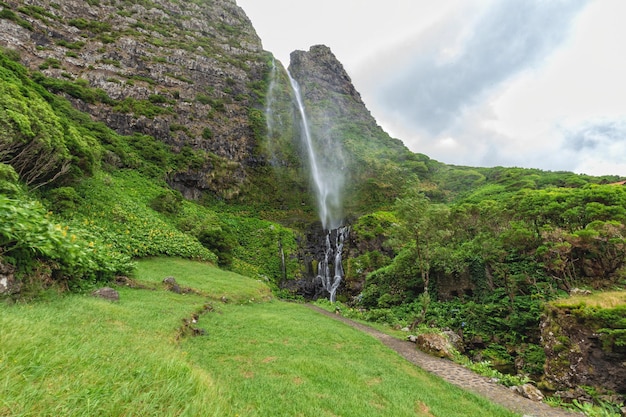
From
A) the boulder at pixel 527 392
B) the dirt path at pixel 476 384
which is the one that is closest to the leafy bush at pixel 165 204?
the dirt path at pixel 476 384

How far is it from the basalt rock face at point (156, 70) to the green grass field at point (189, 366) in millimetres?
33808

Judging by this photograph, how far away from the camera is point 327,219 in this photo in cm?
4444

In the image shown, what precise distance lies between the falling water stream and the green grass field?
19.5 metres

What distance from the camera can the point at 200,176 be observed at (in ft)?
136

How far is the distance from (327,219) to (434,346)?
33.0 metres

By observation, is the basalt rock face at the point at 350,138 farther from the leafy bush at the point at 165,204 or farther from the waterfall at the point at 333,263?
the leafy bush at the point at 165,204

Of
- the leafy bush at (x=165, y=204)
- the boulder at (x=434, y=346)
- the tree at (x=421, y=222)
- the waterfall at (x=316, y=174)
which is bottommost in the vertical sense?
the boulder at (x=434, y=346)

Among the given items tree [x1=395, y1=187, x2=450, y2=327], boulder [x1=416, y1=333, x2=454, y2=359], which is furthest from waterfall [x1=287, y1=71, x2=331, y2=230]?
boulder [x1=416, y1=333, x2=454, y2=359]

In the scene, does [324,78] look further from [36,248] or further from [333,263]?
[36,248]

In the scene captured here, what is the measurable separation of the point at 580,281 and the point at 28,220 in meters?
23.7

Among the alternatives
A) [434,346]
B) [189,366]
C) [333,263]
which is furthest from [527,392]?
[333,263]

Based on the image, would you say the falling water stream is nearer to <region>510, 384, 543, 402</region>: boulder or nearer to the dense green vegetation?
the dense green vegetation

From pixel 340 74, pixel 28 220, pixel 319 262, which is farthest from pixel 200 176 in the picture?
pixel 340 74

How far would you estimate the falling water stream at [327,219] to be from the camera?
32.6m
